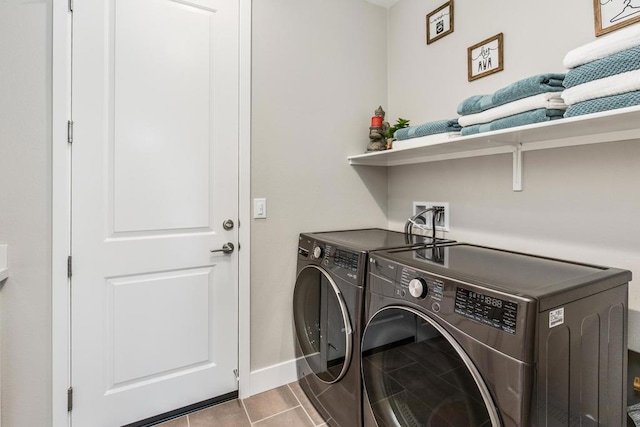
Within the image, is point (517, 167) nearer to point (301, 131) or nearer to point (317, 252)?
point (317, 252)

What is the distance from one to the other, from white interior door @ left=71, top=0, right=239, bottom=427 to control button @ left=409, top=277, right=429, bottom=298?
3.55 ft

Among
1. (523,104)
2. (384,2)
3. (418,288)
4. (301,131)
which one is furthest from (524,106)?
(384,2)

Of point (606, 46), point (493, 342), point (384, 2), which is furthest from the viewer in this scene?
point (384, 2)

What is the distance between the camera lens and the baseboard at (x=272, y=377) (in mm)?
1830

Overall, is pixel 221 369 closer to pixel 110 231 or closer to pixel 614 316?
pixel 110 231

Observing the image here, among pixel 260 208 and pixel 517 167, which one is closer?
pixel 517 167

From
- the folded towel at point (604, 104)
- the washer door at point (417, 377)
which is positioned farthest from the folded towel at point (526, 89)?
the washer door at point (417, 377)

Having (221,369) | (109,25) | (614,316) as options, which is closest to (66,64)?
(109,25)

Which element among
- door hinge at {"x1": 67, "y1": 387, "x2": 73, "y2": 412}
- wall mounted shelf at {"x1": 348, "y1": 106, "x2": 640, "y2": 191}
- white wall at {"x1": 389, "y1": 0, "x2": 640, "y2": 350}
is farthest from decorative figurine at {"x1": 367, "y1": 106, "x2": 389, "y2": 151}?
door hinge at {"x1": 67, "y1": 387, "x2": 73, "y2": 412}

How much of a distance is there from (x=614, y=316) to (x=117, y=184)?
2.05 meters

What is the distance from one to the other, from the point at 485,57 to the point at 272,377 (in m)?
2.16

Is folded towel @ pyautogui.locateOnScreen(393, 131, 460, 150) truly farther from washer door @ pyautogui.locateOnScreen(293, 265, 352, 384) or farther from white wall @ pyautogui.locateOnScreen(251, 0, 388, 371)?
washer door @ pyautogui.locateOnScreen(293, 265, 352, 384)

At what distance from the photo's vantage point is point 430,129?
1639mm

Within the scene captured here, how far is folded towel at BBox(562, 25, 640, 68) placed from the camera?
3.00 feet
